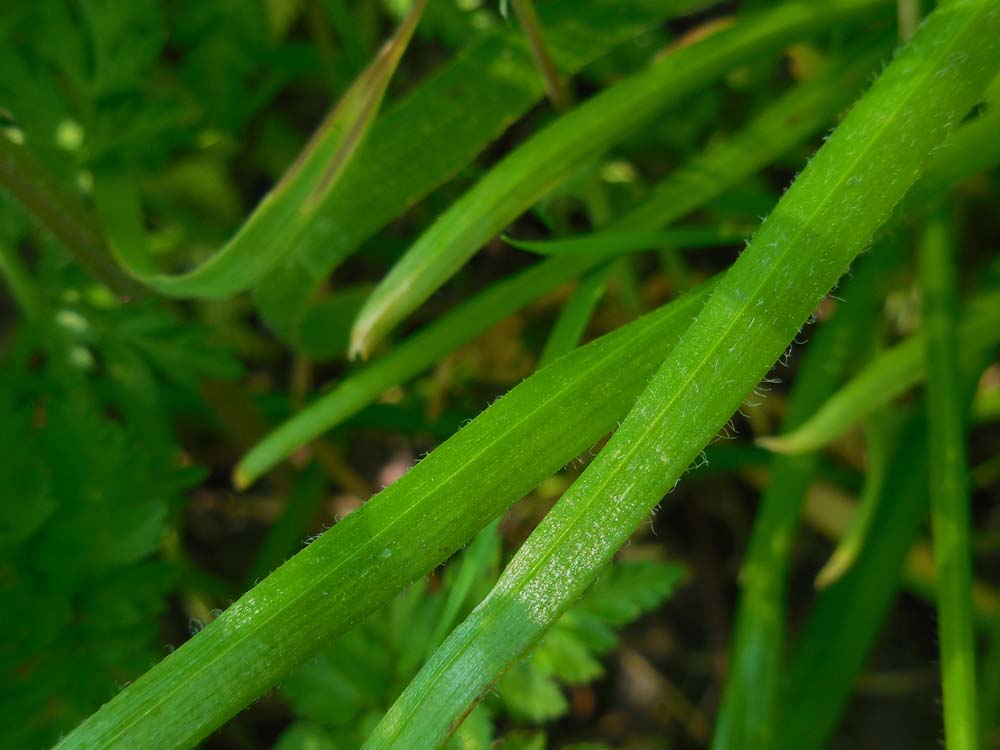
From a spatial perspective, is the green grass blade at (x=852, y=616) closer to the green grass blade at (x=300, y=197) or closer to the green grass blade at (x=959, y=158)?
the green grass blade at (x=959, y=158)

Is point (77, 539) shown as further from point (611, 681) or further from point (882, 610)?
point (882, 610)

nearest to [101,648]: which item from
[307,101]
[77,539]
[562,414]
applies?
[77,539]

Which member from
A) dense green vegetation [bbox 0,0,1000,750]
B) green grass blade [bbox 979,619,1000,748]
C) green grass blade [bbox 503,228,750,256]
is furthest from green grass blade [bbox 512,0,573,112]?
green grass blade [bbox 979,619,1000,748]

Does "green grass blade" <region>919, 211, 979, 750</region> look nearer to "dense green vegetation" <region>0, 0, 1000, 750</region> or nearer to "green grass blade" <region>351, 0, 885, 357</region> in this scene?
"dense green vegetation" <region>0, 0, 1000, 750</region>

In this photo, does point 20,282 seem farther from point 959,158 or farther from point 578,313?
point 959,158

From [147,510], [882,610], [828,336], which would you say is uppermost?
[147,510]

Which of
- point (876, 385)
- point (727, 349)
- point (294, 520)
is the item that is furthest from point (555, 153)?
point (294, 520)

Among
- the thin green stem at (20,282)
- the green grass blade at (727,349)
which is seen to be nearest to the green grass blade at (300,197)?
the thin green stem at (20,282)
